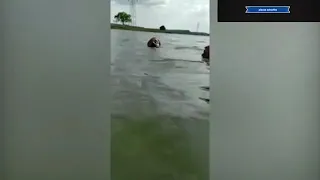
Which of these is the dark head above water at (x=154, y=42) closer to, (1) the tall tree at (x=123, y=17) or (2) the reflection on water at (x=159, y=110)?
(2) the reflection on water at (x=159, y=110)

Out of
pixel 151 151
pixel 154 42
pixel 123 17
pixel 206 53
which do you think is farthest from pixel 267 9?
pixel 151 151

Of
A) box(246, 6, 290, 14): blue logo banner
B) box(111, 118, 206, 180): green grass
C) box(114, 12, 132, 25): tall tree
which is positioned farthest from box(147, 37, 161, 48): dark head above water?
box(246, 6, 290, 14): blue logo banner

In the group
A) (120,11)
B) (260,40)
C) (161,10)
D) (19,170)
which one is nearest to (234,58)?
(260,40)

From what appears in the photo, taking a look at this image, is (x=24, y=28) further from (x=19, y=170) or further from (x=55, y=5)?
(x=19, y=170)

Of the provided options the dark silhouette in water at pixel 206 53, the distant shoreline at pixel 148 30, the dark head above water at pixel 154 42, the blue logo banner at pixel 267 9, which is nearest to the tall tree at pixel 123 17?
the distant shoreline at pixel 148 30

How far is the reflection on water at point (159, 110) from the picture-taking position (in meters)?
2.94

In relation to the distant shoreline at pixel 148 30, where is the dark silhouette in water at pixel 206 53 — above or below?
below

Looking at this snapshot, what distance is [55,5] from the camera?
2936 millimetres

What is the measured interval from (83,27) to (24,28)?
12.1 inches

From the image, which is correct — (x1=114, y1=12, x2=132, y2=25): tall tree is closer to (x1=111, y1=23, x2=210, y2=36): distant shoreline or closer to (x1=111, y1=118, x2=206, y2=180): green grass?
(x1=111, y1=23, x2=210, y2=36): distant shoreline

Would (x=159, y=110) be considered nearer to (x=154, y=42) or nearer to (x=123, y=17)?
(x=154, y=42)

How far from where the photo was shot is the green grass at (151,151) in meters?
2.95

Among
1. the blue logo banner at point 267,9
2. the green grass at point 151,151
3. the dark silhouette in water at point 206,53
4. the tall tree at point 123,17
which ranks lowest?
the green grass at point 151,151

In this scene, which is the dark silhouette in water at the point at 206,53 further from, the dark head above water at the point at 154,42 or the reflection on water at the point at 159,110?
the dark head above water at the point at 154,42
